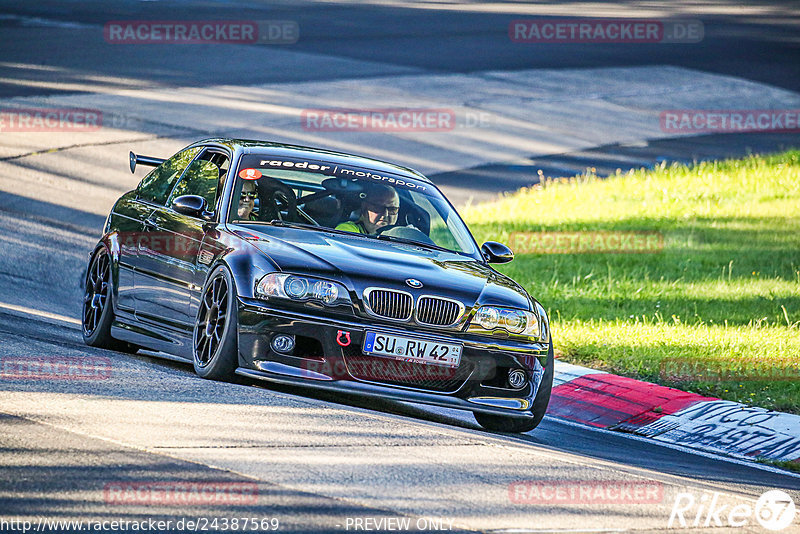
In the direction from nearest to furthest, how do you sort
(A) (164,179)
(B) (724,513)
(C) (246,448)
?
(C) (246,448) → (B) (724,513) → (A) (164,179)

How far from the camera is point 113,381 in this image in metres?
7.05

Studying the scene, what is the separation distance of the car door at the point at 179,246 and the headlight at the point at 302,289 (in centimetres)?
88

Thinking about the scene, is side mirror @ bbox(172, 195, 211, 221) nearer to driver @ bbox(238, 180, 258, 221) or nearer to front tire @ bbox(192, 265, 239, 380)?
driver @ bbox(238, 180, 258, 221)

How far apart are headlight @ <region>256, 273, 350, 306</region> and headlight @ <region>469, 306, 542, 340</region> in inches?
31.4

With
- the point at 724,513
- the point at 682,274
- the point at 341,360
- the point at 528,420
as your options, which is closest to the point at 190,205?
the point at 341,360

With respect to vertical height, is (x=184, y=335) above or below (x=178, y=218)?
below

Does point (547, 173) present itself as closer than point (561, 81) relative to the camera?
Yes

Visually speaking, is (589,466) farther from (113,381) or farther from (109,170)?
A: (109,170)

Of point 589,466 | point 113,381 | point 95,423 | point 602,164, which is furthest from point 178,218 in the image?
point 602,164

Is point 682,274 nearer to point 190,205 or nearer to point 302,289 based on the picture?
point 190,205

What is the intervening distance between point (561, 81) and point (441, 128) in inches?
227

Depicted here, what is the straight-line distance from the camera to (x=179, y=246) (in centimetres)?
819

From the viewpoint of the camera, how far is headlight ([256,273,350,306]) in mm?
7039

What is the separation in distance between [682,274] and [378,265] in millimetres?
6736
